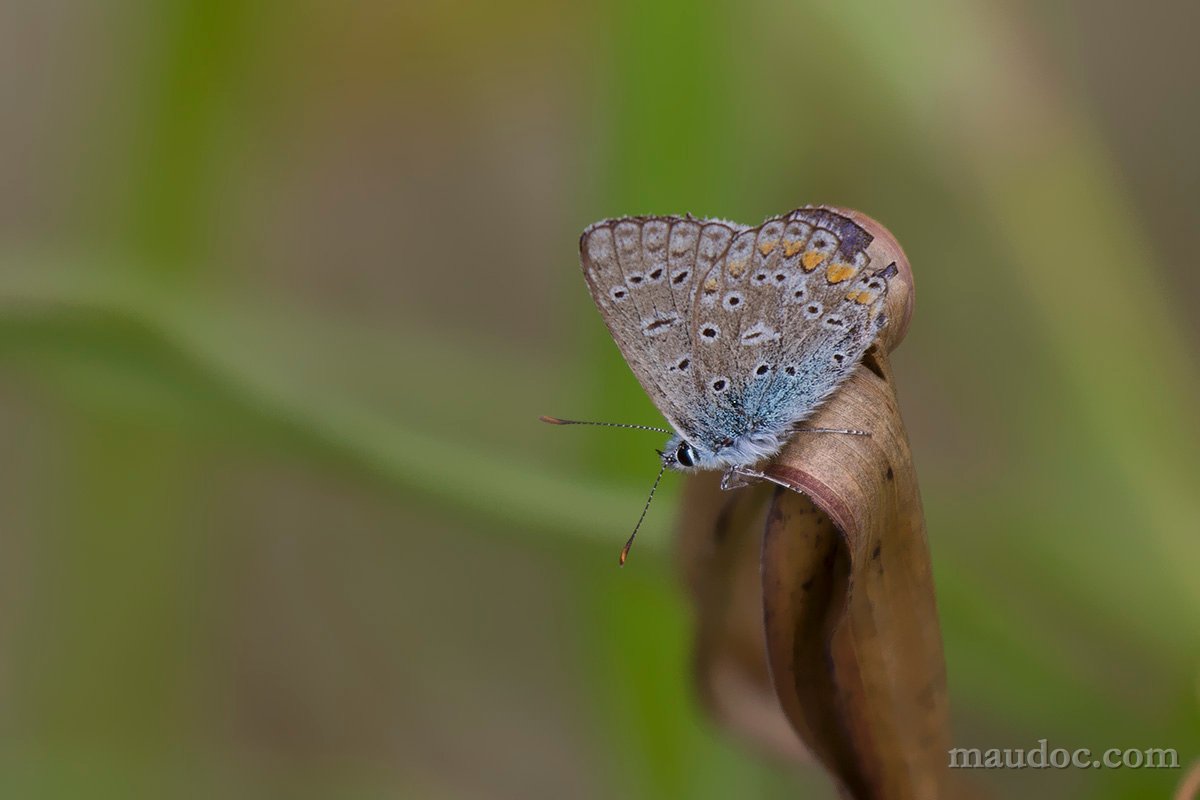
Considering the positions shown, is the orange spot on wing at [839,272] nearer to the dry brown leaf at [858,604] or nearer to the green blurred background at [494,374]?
the dry brown leaf at [858,604]

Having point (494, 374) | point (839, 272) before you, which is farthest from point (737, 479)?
point (494, 374)

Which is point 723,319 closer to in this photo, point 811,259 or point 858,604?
point 811,259

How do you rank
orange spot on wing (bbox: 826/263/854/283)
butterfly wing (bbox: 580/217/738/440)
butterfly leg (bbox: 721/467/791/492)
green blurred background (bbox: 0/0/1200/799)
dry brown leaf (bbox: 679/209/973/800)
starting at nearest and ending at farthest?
dry brown leaf (bbox: 679/209/973/800)
butterfly leg (bbox: 721/467/791/492)
orange spot on wing (bbox: 826/263/854/283)
butterfly wing (bbox: 580/217/738/440)
green blurred background (bbox: 0/0/1200/799)

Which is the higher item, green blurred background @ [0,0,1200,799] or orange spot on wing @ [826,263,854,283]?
orange spot on wing @ [826,263,854,283]

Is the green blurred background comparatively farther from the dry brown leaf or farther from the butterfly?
the dry brown leaf

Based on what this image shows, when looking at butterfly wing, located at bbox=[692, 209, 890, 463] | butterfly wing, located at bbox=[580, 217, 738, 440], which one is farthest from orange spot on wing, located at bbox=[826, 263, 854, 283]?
butterfly wing, located at bbox=[580, 217, 738, 440]

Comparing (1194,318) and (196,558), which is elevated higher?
(1194,318)

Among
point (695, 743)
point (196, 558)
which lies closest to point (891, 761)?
point (695, 743)

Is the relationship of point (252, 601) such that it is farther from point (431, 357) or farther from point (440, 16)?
point (440, 16)
